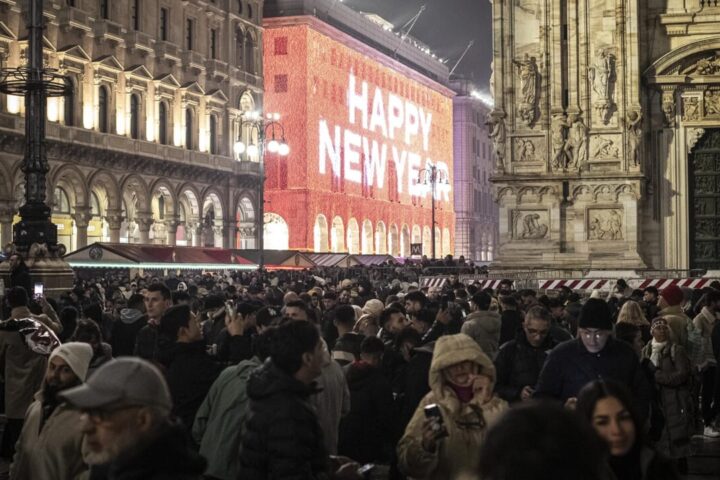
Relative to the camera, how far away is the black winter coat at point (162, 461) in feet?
13.8

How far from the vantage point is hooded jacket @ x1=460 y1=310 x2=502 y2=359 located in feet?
36.3

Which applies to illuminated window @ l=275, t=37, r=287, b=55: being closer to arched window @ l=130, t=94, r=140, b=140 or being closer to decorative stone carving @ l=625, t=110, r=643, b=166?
arched window @ l=130, t=94, r=140, b=140

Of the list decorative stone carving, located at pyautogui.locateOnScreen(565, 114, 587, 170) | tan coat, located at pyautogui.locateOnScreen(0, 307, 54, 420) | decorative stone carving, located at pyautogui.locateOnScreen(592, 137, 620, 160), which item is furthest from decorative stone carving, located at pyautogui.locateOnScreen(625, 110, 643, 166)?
tan coat, located at pyautogui.locateOnScreen(0, 307, 54, 420)

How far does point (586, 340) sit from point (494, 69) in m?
21.5

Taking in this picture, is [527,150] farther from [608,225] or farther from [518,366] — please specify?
[518,366]

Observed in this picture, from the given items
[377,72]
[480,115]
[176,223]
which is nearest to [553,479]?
[176,223]

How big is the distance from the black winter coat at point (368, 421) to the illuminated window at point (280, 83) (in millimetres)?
65982

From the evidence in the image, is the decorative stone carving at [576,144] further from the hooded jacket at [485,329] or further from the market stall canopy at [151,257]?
the hooded jacket at [485,329]

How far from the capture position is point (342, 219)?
80.4m

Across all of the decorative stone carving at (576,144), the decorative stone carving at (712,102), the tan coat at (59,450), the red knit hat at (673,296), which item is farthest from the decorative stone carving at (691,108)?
the tan coat at (59,450)

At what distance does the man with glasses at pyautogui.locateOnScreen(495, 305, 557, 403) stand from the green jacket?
2256 mm

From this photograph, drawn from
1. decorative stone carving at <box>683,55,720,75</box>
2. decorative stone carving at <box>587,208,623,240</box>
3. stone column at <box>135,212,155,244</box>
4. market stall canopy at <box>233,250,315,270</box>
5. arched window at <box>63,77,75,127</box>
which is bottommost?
market stall canopy at <box>233,250,315,270</box>

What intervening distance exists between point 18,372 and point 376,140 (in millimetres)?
77256

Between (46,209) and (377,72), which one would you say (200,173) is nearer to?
(377,72)
